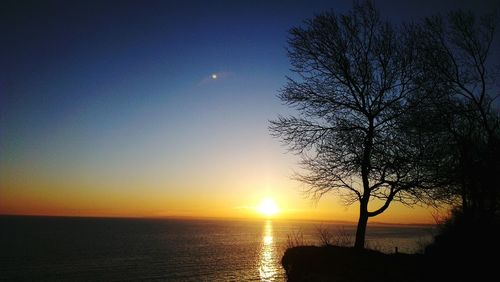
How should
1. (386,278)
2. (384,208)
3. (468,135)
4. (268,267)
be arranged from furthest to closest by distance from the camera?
(268,267)
(468,135)
(384,208)
(386,278)

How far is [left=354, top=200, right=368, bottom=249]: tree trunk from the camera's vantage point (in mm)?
15633

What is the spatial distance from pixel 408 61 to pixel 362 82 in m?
1.88

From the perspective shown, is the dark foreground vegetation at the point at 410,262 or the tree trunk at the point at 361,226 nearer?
the dark foreground vegetation at the point at 410,262

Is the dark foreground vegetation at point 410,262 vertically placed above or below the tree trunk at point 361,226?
below

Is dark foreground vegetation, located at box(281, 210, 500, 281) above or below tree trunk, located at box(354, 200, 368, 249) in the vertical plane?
below

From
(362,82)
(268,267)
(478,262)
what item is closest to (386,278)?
(478,262)

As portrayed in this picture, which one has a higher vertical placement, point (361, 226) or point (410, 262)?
point (361, 226)

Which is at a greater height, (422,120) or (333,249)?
(422,120)

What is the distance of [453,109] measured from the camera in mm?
16656

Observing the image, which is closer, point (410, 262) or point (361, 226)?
point (410, 262)

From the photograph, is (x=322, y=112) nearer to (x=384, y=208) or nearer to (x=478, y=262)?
(x=384, y=208)

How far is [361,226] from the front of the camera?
52.0 ft

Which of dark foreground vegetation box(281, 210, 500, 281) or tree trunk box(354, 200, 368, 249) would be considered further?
A: tree trunk box(354, 200, 368, 249)

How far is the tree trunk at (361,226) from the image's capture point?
51.3ft
